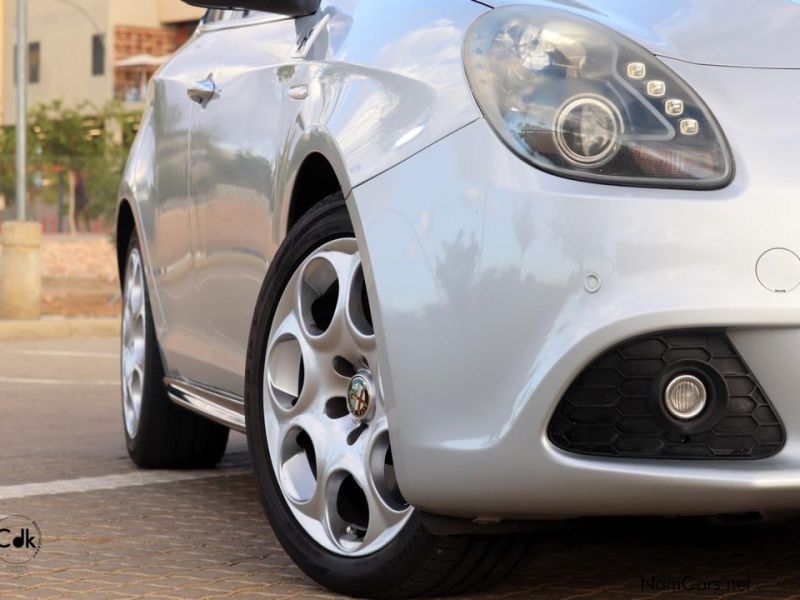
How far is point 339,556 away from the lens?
3.34 m

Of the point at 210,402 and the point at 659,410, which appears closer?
the point at 659,410

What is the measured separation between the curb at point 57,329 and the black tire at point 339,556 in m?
9.07

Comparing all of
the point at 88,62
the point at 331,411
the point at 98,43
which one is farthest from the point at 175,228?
the point at 88,62

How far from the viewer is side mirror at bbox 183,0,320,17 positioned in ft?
12.1

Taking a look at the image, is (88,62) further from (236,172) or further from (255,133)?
(255,133)

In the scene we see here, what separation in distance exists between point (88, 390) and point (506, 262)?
585cm

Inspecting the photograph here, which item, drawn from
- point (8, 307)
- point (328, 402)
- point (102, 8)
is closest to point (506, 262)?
point (328, 402)

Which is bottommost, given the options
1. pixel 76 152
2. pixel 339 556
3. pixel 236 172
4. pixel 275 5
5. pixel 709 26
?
pixel 76 152

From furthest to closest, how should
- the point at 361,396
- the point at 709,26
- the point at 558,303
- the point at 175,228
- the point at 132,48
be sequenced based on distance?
the point at 132,48 → the point at 175,228 → the point at 361,396 → the point at 709,26 → the point at 558,303

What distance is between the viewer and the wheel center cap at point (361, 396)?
3266 mm

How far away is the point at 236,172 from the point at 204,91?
17.8 inches

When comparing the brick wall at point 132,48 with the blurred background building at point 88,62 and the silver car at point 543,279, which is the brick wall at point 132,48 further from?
the silver car at point 543,279

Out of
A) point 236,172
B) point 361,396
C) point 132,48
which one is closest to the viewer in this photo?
point 361,396

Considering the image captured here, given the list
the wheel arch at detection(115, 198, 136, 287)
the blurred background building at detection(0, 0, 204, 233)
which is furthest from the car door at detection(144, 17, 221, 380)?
the blurred background building at detection(0, 0, 204, 233)
